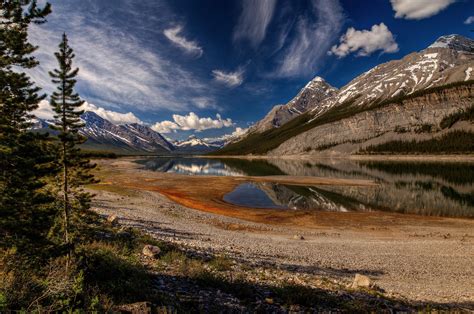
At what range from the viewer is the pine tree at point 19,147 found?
958 cm

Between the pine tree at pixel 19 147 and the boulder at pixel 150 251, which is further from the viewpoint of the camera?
the boulder at pixel 150 251

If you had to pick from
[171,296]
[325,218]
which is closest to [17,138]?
[171,296]

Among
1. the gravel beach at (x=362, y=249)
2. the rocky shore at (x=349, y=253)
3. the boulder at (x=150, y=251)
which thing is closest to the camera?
the rocky shore at (x=349, y=253)

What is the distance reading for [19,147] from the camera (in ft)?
33.3

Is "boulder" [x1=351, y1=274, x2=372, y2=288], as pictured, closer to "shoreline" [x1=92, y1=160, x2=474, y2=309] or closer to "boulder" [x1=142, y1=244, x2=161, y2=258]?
"shoreline" [x1=92, y1=160, x2=474, y2=309]

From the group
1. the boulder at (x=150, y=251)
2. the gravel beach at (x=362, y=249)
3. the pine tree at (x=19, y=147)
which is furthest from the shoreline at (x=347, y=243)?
the pine tree at (x=19, y=147)

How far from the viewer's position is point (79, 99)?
1438cm

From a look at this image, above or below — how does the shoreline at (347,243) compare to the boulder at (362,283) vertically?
below

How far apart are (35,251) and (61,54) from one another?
1047 cm

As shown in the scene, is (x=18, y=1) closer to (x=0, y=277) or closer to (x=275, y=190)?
(x=0, y=277)

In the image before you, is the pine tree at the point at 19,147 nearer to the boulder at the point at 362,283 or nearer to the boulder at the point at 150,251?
the boulder at the point at 150,251

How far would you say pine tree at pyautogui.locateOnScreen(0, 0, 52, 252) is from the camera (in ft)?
31.4

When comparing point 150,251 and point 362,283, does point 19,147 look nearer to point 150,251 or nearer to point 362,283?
point 150,251

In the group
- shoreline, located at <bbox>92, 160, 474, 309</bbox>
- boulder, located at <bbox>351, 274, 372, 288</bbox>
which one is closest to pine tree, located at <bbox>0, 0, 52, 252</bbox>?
shoreline, located at <bbox>92, 160, 474, 309</bbox>
